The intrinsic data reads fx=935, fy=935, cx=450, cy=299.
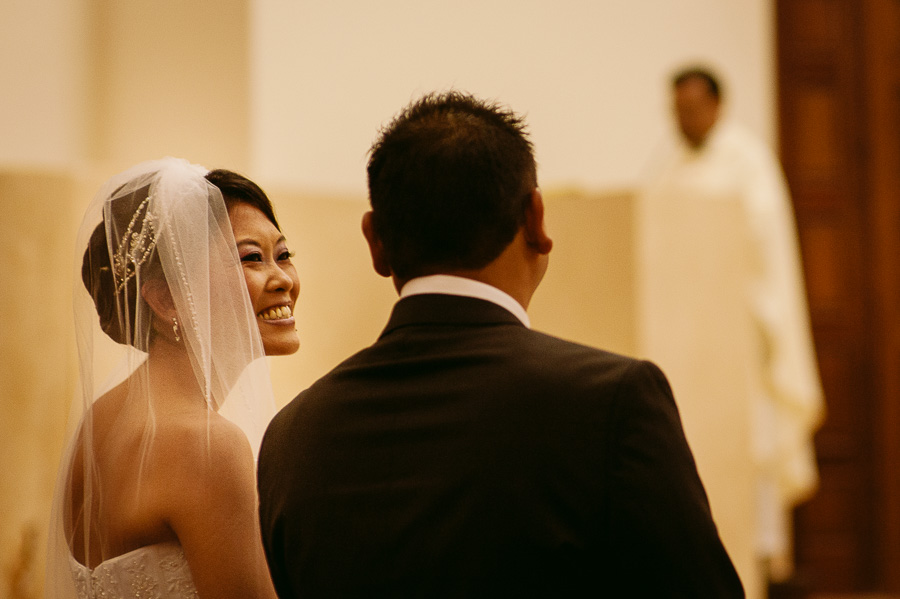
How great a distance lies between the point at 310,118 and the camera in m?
4.90

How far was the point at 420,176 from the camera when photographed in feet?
3.70

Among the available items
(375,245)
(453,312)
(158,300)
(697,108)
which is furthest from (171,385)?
(697,108)

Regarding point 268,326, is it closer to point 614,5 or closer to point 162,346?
point 162,346

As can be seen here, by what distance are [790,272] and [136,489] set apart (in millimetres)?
4028

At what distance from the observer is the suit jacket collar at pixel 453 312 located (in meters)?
1.13

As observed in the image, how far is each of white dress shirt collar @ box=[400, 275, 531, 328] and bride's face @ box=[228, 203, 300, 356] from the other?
0.55 m

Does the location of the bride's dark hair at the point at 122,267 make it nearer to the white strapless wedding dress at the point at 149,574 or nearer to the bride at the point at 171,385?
the bride at the point at 171,385

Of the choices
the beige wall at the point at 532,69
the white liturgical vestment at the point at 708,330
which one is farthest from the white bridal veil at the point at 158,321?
the beige wall at the point at 532,69

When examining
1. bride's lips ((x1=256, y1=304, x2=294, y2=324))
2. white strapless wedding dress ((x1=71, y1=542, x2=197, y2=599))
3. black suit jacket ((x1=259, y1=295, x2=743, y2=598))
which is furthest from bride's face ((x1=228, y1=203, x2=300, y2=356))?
black suit jacket ((x1=259, y1=295, x2=743, y2=598))

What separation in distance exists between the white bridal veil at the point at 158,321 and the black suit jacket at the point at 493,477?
0.46m

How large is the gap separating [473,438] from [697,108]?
13.9 feet

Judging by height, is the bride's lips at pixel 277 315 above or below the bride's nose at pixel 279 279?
below

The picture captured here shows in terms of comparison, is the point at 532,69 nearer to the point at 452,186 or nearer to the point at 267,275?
the point at 267,275

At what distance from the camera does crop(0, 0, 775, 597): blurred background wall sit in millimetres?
2719
